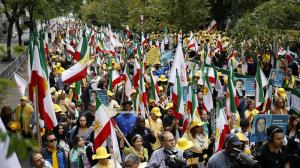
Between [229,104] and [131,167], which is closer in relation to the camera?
[131,167]

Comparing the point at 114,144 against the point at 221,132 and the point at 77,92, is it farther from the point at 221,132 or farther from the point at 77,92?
the point at 77,92

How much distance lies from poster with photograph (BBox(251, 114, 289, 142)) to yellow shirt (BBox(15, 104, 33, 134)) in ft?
13.8

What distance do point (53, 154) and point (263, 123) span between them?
3.14 m

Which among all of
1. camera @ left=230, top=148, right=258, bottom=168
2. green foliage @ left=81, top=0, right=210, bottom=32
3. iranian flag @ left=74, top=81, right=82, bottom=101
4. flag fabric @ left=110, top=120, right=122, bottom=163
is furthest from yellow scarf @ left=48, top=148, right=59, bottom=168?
green foliage @ left=81, top=0, right=210, bottom=32

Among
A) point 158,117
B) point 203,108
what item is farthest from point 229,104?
point 158,117

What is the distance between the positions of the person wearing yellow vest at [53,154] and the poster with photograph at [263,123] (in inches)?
111

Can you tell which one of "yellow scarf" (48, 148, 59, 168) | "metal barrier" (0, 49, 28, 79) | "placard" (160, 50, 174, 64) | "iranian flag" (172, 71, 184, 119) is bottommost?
"metal barrier" (0, 49, 28, 79)

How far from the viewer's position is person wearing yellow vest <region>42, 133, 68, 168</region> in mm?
7223

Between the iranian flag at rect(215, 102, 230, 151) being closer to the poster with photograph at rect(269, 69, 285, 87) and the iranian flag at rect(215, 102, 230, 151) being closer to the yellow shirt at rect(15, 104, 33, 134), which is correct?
the yellow shirt at rect(15, 104, 33, 134)

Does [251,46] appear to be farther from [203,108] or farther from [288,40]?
[203,108]

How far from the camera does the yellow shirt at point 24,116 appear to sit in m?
9.88

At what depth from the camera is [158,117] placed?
9.38 metres

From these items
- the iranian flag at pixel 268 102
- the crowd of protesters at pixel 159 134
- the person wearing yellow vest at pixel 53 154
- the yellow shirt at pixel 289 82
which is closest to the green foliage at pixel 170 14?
the crowd of protesters at pixel 159 134

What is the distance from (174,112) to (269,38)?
1113 cm
